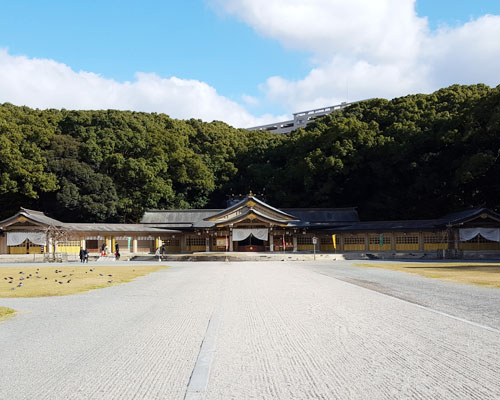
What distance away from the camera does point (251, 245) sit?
45625mm

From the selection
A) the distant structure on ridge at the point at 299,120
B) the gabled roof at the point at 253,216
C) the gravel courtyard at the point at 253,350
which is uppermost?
the distant structure on ridge at the point at 299,120

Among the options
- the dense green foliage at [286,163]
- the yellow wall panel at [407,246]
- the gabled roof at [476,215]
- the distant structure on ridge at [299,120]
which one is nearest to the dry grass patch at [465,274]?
the gabled roof at [476,215]

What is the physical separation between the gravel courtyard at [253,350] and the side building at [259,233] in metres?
29.6

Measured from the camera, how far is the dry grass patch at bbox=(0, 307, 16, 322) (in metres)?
8.67

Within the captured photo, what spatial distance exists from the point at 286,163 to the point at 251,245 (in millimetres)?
12785

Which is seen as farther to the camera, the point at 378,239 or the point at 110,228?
the point at 110,228

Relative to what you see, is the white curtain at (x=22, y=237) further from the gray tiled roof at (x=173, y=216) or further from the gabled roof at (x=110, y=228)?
the gray tiled roof at (x=173, y=216)

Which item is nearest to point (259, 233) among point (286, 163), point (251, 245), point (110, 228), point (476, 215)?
point (251, 245)

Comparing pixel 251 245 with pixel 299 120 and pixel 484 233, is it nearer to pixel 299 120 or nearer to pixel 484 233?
→ pixel 484 233

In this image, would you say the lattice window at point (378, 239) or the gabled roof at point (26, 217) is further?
the lattice window at point (378, 239)

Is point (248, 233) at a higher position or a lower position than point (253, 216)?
lower

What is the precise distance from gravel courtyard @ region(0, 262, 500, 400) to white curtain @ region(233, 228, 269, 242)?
1303 inches

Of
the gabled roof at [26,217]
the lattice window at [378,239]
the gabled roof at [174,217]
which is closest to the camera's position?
the gabled roof at [26,217]

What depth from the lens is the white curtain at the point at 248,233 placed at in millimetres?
43500
